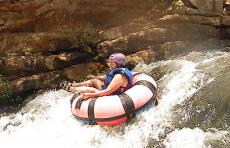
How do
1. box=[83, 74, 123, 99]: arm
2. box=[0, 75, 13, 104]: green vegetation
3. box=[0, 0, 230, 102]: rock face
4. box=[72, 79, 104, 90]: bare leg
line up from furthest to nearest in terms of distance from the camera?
box=[0, 0, 230, 102]: rock face < box=[0, 75, 13, 104]: green vegetation < box=[72, 79, 104, 90]: bare leg < box=[83, 74, 123, 99]: arm

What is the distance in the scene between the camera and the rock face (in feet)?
31.2

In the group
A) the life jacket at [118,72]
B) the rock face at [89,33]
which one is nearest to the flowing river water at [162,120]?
the life jacket at [118,72]

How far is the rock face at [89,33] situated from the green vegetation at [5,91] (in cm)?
13

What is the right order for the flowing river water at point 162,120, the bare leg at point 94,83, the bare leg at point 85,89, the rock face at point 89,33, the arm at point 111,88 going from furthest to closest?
the rock face at point 89,33, the bare leg at point 94,83, the bare leg at point 85,89, the arm at point 111,88, the flowing river water at point 162,120

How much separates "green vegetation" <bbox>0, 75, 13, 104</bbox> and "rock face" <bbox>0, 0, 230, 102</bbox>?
0.13 meters

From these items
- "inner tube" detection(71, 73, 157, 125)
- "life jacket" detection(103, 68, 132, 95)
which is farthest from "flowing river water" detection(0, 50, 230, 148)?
"life jacket" detection(103, 68, 132, 95)

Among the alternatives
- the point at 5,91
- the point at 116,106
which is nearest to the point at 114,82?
the point at 116,106

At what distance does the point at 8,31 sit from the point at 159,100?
3.80 metres

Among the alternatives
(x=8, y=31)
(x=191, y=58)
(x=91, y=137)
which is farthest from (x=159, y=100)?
(x=8, y=31)

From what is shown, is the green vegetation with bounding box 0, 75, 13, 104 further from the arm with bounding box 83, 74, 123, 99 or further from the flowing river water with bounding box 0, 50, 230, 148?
the arm with bounding box 83, 74, 123, 99

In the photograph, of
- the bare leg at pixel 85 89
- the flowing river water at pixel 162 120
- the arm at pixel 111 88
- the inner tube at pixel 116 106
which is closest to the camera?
the flowing river water at pixel 162 120

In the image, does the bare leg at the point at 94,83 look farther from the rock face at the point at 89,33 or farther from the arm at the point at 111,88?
the rock face at the point at 89,33

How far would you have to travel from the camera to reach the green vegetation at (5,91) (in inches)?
365

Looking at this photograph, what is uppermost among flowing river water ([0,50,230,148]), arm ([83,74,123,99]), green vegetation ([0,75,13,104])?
arm ([83,74,123,99])
